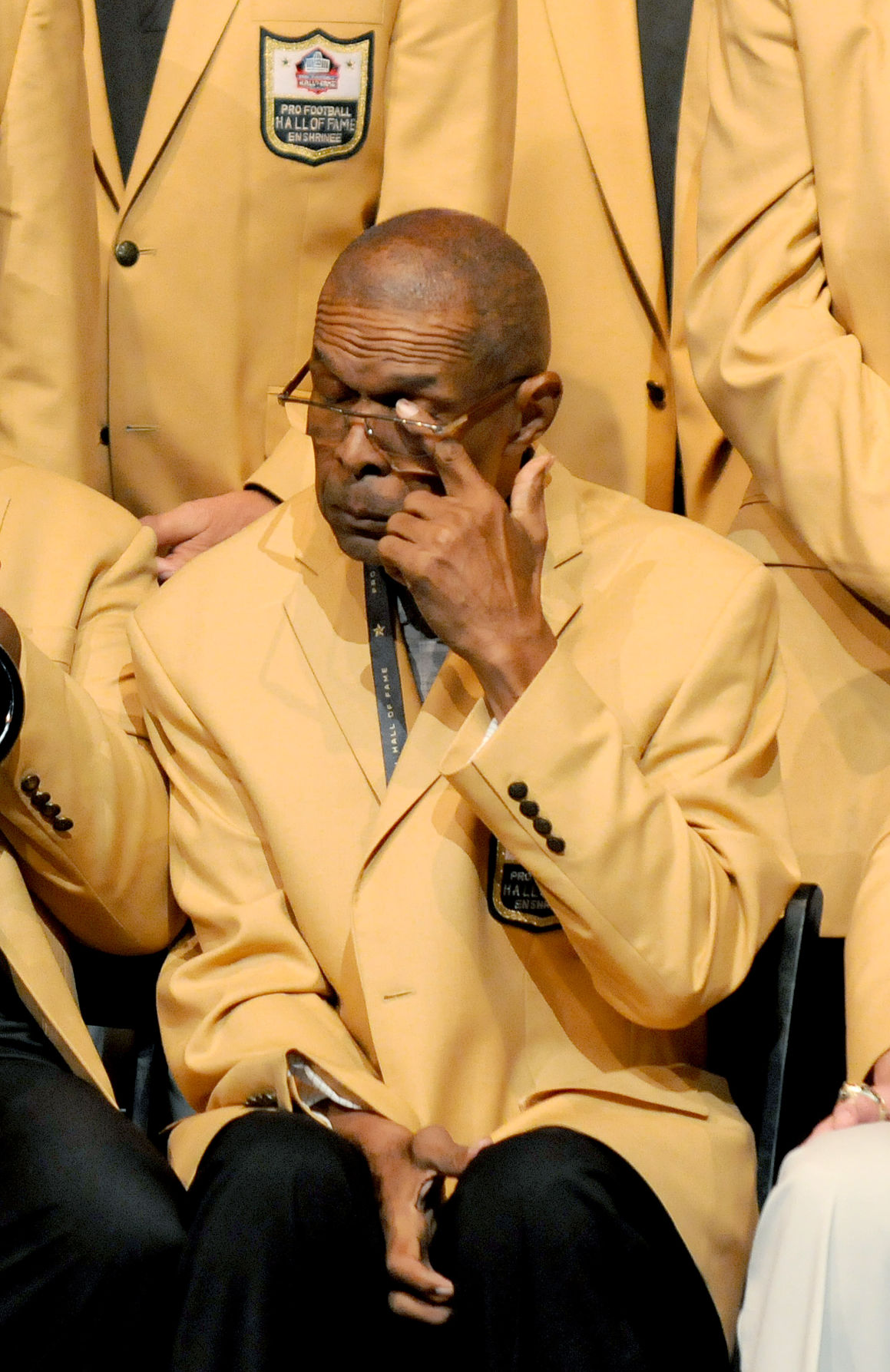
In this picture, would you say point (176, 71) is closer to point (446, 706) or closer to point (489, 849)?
point (446, 706)

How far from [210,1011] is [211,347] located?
1.14m

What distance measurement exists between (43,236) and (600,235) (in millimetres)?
783

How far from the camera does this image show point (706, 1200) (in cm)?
205

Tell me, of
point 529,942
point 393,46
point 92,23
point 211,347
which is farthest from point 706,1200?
point 92,23

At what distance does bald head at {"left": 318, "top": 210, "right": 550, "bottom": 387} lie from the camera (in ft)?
7.32

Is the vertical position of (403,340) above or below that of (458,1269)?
above

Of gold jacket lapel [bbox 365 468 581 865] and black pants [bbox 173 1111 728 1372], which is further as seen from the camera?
gold jacket lapel [bbox 365 468 581 865]

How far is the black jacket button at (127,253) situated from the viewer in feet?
9.87

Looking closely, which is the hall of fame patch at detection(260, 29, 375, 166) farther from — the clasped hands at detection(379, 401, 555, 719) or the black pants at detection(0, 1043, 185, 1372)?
the black pants at detection(0, 1043, 185, 1372)

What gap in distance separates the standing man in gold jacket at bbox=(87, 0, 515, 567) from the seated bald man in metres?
0.60

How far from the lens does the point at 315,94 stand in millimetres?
2939

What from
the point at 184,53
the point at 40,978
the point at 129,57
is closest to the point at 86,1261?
the point at 40,978

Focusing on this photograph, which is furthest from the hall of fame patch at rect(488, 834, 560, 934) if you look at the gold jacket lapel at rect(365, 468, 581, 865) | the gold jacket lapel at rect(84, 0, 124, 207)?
the gold jacket lapel at rect(84, 0, 124, 207)

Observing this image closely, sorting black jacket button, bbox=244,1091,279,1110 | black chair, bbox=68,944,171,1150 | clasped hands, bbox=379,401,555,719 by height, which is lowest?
black chair, bbox=68,944,171,1150
